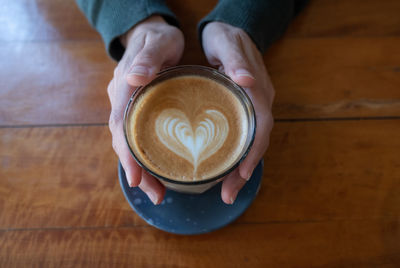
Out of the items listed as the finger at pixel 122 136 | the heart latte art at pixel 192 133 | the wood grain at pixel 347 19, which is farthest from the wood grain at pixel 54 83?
the wood grain at pixel 347 19

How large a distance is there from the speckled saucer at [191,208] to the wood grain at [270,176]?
0.04 meters

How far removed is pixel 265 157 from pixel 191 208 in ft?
0.90

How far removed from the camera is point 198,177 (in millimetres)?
740

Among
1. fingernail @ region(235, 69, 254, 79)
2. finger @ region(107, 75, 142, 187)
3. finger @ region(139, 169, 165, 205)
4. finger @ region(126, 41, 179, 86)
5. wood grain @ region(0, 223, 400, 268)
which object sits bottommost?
wood grain @ region(0, 223, 400, 268)

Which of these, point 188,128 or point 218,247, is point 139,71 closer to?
point 188,128

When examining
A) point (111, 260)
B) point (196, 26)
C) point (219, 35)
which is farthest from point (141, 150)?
point (196, 26)

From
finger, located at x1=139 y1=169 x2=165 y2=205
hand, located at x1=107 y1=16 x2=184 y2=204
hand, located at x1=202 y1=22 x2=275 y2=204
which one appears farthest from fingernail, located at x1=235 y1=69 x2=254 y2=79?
finger, located at x1=139 y1=169 x2=165 y2=205

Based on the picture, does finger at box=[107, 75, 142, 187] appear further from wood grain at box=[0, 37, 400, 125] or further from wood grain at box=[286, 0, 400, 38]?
wood grain at box=[286, 0, 400, 38]

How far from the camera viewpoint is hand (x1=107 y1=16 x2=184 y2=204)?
0.77 meters

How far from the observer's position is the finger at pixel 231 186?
790 millimetres

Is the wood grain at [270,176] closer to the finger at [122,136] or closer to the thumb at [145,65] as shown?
the finger at [122,136]

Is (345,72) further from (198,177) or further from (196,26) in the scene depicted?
(198,177)

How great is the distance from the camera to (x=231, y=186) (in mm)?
791

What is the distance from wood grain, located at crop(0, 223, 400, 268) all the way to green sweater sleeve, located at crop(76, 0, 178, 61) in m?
0.58
